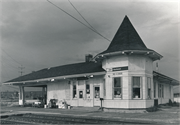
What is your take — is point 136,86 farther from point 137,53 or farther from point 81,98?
point 81,98

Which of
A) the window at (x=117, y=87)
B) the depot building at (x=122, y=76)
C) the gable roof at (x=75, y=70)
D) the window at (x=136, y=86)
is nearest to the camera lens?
the depot building at (x=122, y=76)

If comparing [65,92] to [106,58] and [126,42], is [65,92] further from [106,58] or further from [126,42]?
[126,42]

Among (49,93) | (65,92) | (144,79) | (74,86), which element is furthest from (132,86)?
(49,93)

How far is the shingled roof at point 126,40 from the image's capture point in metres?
19.7

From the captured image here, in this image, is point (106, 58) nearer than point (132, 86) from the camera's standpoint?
No

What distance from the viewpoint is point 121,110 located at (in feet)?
62.5

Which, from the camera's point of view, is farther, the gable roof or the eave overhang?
the gable roof

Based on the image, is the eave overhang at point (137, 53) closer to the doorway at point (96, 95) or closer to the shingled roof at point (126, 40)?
the shingled roof at point (126, 40)

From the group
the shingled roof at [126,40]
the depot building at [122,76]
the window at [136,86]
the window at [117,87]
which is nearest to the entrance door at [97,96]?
the depot building at [122,76]

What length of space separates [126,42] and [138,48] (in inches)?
55.7

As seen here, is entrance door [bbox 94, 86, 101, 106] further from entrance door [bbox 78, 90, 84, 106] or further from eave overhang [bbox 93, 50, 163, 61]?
eave overhang [bbox 93, 50, 163, 61]

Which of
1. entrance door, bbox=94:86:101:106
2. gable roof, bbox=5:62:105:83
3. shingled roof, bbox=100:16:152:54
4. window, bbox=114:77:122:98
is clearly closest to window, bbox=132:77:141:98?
window, bbox=114:77:122:98

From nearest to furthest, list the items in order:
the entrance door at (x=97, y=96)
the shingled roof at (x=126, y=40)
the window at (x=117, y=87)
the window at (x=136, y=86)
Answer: the window at (x=136, y=86) < the window at (x=117, y=87) < the shingled roof at (x=126, y=40) < the entrance door at (x=97, y=96)

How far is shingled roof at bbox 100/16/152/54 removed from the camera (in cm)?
1974
